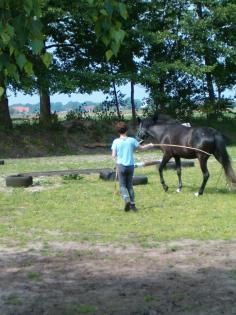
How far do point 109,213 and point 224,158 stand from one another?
11.0 ft

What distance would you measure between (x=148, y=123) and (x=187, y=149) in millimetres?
1528

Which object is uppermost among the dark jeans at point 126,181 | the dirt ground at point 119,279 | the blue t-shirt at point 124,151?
the blue t-shirt at point 124,151

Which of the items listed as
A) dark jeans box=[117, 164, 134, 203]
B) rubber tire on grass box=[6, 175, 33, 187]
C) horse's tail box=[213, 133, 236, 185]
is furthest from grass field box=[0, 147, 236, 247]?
horse's tail box=[213, 133, 236, 185]

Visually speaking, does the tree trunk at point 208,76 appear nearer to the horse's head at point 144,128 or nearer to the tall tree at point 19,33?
the horse's head at point 144,128

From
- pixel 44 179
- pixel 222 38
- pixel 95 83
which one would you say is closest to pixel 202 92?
pixel 222 38

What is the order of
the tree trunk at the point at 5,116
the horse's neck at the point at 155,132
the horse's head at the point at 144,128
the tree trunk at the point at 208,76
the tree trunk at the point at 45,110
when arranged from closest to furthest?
1. the horse's neck at the point at 155,132
2. the horse's head at the point at 144,128
3. the tree trunk at the point at 5,116
4. the tree trunk at the point at 45,110
5. the tree trunk at the point at 208,76

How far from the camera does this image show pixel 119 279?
6.98 m

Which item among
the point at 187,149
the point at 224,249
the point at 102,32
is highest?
the point at 102,32

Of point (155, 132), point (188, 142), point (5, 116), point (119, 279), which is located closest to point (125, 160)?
point (188, 142)

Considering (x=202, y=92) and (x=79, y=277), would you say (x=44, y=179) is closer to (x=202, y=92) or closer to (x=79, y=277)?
(x=79, y=277)

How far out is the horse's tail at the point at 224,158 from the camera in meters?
13.8

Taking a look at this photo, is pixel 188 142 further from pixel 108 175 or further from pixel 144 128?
pixel 108 175

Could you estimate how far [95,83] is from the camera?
30.5m

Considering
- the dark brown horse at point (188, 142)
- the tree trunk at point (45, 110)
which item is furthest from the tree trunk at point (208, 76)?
the dark brown horse at point (188, 142)
